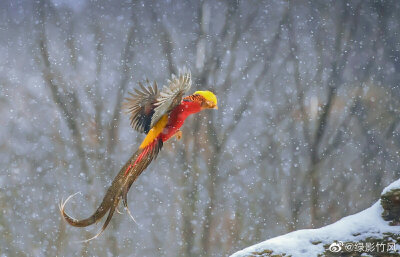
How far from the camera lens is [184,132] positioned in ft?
17.3

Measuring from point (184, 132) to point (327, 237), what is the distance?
3039mm

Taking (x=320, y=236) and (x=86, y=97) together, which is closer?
(x=320, y=236)

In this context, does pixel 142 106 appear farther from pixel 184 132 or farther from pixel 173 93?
pixel 184 132

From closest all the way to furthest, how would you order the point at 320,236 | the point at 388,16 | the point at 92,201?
the point at 320,236 < the point at 92,201 < the point at 388,16

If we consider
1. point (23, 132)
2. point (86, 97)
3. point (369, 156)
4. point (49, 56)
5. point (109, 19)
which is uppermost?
point (109, 19)

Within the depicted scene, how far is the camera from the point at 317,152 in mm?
5496

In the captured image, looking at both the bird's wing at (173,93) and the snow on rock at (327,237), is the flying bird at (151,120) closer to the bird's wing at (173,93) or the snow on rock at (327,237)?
the bird's wing at (173,93)

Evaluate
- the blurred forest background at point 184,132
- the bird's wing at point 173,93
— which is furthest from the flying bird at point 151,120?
the blurred forest background at point 184,132

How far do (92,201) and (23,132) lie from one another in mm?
1034

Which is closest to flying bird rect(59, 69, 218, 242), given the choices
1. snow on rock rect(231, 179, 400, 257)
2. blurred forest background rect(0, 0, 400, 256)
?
snow on rock rect(231, 179, 400, 257)

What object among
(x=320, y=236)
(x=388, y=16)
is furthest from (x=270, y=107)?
(x=320, y=236)

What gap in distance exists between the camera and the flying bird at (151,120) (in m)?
1.69

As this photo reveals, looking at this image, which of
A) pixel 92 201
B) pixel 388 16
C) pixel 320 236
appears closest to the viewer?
pixel 320 236

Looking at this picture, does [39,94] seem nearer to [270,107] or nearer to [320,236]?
[270,107]
